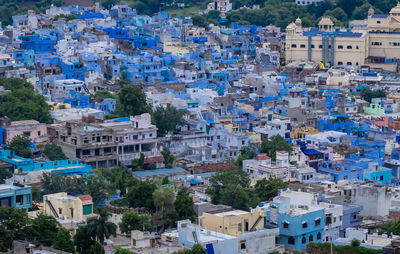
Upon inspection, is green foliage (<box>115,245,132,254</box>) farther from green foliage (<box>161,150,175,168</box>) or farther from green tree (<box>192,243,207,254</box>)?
green foliage (<box>161,150,175,168</box>)

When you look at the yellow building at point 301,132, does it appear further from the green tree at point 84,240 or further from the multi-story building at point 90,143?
the green tree at point 84,240

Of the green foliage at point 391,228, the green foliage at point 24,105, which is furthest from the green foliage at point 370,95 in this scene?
the green foliage at point 391,228

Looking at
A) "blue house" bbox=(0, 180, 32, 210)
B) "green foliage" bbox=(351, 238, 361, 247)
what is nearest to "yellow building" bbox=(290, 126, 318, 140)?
"blue house" bbox=(0, 180, 32, 210)

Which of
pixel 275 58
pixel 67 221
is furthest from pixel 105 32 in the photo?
pixel 67 221

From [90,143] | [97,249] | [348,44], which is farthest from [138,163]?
[348,44]

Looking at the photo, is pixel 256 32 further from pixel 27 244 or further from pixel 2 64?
pixel 27 244

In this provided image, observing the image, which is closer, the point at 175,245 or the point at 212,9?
the point at 175,245

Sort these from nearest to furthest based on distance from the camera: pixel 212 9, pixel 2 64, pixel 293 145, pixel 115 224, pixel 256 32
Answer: pixel 115 224
pixel 293 145
pixel 2 64
pixel 256 32
pixel 212 9
